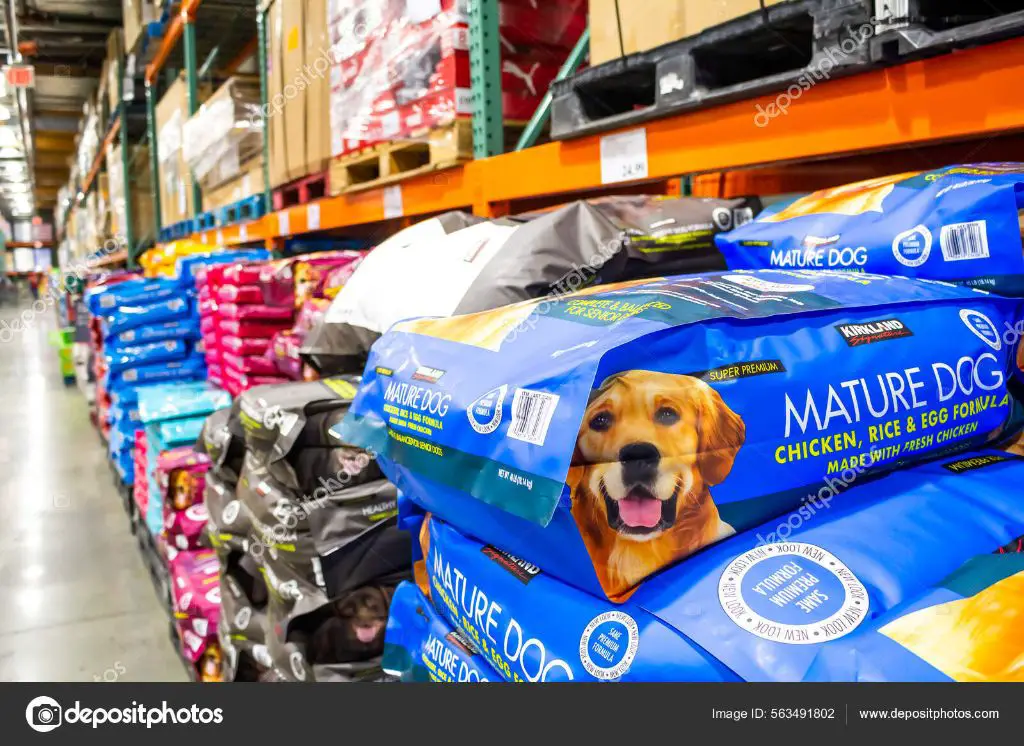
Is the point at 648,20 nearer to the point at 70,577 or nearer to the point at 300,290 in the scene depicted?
the point at 300,290

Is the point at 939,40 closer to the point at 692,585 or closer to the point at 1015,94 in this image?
the point at 1015,94

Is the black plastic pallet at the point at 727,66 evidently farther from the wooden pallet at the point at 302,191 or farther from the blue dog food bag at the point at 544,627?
the wooden pallet at the point at 302,191

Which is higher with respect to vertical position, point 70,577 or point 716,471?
point 716,471

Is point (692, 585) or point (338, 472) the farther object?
point (338, 472)

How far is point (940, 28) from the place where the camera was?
127 cm

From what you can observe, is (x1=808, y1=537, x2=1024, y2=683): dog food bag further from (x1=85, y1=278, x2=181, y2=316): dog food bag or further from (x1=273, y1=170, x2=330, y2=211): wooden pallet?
(x1=85, y1=278, x2=181, y2=316): dog food bag

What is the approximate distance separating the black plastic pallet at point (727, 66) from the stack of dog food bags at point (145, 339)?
3164mm

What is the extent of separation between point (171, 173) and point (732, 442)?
7373 millimetres

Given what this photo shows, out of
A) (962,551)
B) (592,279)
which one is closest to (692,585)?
(962,551)

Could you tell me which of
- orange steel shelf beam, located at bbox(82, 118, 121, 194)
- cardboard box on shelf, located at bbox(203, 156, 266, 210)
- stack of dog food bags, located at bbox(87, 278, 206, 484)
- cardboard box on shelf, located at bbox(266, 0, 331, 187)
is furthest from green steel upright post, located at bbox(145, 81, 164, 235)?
cardboard box on shelf, located at bbox(266, 0, 331, 187)

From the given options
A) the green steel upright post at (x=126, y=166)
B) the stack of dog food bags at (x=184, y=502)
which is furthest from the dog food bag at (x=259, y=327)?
the green steel upright post at (x=126, y=166)
